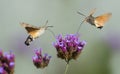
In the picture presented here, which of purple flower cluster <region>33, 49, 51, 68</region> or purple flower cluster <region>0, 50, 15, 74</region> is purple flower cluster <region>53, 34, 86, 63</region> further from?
purple flower cluster <region>0, 50, 15, 74</region>

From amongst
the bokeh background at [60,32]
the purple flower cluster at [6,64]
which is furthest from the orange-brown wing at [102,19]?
the bokeh background at [60,32]

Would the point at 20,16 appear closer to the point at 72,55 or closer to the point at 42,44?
the point at 42,44

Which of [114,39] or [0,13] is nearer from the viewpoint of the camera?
[114,39]

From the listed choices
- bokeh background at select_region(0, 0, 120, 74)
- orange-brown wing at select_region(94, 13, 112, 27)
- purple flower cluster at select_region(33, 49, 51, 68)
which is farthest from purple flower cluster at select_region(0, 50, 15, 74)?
A: bokeh background at select_region(0, 0, 120, 74)

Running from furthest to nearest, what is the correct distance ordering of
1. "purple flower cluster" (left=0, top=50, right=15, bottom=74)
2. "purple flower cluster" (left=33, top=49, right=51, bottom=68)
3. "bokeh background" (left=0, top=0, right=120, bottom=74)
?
"bokeh background" (left=0, top=0, right=120, bottom=74), "purple flower cluster" (left=33, top=49, right=51, bottom=68), "purple flower cluster" (left=0, top=50, right=15, bottom=74)

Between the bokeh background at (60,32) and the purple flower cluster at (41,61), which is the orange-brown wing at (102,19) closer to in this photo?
the purple flower cluster at (41,61)

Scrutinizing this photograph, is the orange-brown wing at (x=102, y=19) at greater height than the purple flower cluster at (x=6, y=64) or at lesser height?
greater

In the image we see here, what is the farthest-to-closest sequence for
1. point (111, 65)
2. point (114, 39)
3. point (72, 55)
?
point (114, 39), point (111, 65), point (72, 55)

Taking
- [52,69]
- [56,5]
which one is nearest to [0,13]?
[56,5]
